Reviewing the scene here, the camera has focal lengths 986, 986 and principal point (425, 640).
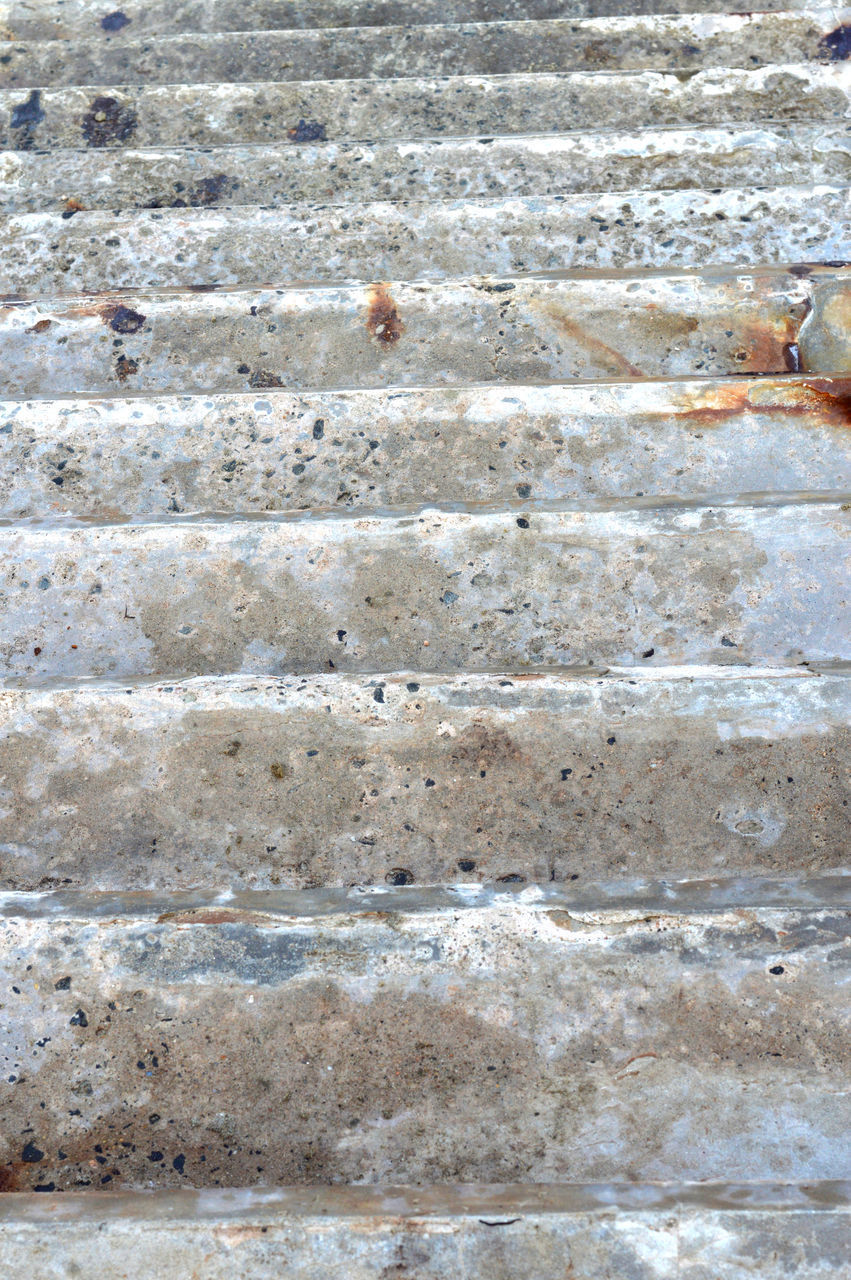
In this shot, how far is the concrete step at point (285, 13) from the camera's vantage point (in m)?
3.79

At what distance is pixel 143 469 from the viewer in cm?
215

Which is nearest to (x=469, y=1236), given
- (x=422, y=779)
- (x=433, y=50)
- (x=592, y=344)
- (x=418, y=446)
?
(x=422, y=779)

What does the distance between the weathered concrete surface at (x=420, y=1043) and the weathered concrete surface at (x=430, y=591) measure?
1.77ft

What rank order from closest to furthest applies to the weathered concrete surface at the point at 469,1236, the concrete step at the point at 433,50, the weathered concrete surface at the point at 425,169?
1. the weathered concrete surface at the point at 469,1236
2. the weathered concrete surface at the point at 425,169
3. the concrete step at the point at 433,50

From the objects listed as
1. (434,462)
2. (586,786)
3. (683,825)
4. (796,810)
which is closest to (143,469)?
(434,462)

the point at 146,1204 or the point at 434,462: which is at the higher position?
the point at 434,462

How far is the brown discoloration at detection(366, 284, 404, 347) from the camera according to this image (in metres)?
2.42

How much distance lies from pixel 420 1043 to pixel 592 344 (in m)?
1.67

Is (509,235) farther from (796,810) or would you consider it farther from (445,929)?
(445,929)

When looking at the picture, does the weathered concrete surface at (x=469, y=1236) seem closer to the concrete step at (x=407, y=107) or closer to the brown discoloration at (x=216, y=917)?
the brown discoloration at (x=216, y=917)

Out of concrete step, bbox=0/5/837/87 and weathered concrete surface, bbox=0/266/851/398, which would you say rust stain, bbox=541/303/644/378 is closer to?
A: weathered concrete surface, bbox=0/266/851/398

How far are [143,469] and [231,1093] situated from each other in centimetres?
130

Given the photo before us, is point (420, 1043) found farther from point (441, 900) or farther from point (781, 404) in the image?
point (781, 404)

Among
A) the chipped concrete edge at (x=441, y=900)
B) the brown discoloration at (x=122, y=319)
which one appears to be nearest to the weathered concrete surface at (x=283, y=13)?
the brown discoloration at (x=122, y=319)
